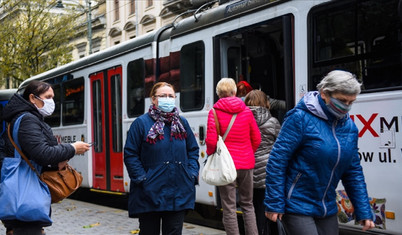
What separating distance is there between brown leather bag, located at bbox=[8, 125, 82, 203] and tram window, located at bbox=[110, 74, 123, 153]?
7.47 metres

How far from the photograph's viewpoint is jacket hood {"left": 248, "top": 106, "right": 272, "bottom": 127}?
711 centimetres

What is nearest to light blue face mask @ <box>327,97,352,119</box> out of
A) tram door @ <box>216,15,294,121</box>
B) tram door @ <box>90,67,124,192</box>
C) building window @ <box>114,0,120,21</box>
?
tram door @ <box>216,15,294,121</box>

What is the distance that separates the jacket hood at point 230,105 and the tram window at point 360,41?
81cm

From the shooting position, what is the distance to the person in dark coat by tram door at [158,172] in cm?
506

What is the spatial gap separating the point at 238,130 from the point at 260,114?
1.40ft

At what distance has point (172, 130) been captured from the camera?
17.1ft

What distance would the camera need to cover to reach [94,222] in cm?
995

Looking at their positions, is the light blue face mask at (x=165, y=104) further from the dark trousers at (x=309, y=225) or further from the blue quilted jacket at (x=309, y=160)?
the dark trousers at (x=309, y=225)

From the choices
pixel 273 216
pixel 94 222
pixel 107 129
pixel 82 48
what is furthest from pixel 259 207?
pixel 82 48

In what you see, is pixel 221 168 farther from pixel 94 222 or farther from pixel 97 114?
pixel 97 114

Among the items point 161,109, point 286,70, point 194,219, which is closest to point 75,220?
point 194,219

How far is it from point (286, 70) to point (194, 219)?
380 centimetres

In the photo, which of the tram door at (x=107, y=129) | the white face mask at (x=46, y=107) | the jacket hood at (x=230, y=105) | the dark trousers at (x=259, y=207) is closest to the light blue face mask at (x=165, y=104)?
the white face mask at (x=46, y=107)

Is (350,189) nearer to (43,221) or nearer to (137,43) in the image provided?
(43,221)
